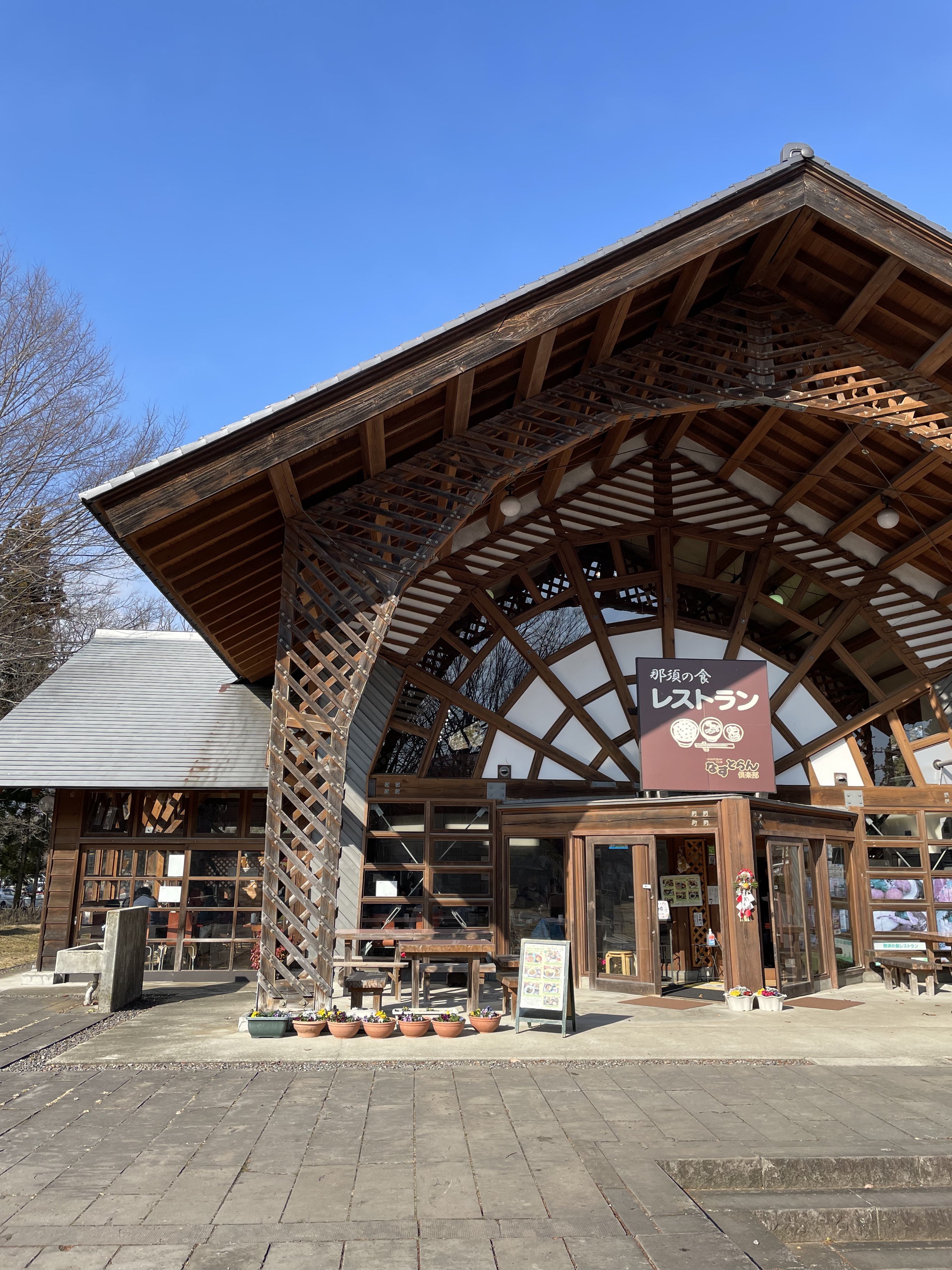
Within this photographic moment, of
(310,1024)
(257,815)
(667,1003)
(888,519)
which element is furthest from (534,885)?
(888,519)

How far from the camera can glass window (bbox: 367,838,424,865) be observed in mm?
12070

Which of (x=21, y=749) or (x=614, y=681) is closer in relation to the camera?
(x=21, y=749)

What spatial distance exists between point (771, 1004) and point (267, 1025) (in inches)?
222

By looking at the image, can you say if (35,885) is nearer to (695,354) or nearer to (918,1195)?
(695,354)

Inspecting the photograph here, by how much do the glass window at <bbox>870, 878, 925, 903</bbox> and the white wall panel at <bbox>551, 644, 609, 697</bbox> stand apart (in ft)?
16.5

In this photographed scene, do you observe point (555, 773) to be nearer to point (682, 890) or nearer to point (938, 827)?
point (682, 890)

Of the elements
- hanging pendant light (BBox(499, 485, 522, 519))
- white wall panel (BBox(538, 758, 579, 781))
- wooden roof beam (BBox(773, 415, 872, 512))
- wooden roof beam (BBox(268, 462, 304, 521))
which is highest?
wooden roof beam (BBox(773, 415, 872, 512))

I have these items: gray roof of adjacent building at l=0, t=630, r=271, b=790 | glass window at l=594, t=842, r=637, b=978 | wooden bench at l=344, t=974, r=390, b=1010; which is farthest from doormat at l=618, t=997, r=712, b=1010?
gray roof of adjacent building at l=0, t=630, r=271, b=790

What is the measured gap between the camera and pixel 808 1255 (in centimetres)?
411

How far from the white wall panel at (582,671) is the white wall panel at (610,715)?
22cm

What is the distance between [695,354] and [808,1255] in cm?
851

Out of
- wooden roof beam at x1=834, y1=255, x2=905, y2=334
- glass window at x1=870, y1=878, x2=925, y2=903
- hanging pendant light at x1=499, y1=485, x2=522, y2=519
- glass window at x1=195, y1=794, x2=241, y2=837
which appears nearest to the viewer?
wooden roof beam at x1=834, y1=255, x2=905, y2=334

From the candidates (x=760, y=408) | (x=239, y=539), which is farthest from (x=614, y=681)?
(x=239, y=539)

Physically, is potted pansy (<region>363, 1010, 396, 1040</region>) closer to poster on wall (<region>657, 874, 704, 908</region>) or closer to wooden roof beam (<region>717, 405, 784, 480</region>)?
poster on wall (<region>657, 874, 704, 908</region>)
